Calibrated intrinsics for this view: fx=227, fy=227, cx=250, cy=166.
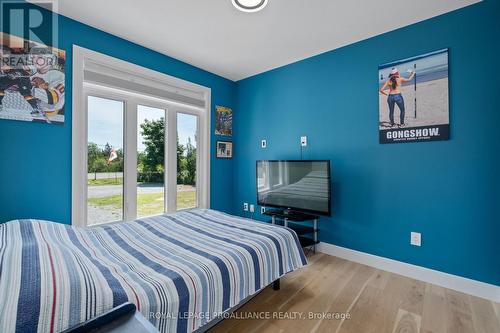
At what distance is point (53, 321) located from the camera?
815mm

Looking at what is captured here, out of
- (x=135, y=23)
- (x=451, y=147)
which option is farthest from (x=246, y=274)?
(x=135, y=23)

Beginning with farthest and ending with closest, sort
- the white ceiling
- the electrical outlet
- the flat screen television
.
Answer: the flat screen television, the electrical outlet, the white ceiling

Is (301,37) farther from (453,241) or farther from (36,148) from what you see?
(36,148)

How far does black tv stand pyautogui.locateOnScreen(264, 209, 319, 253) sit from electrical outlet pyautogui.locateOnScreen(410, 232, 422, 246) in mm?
1028

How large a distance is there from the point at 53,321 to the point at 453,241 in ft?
9.95

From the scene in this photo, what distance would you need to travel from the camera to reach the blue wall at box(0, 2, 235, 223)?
2.05 m

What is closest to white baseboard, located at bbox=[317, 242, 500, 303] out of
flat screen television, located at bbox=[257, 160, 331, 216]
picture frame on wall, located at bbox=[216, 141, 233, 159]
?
flat screen television, located at bbox=[257, 160, 331, 216]

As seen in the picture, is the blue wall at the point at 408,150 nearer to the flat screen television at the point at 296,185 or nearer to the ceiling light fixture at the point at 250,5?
the flat screen television at the point at 296,185

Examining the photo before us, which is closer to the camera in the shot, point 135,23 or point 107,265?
point 107,265

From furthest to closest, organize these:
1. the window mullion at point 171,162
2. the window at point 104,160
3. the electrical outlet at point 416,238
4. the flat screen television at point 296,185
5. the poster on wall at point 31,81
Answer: the window mullion at point 171,162 → the flat screen television at point 296,185 → the window at point 104,160 → the electrical outlet at point 416,238 → the poster on wall at point 31,81

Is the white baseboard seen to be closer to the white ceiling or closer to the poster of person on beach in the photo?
the poster of person on beach

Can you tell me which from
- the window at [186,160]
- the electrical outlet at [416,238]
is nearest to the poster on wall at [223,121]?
the window at [186,160]

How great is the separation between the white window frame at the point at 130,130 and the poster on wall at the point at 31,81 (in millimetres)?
145

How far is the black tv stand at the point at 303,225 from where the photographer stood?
294 centimetres
